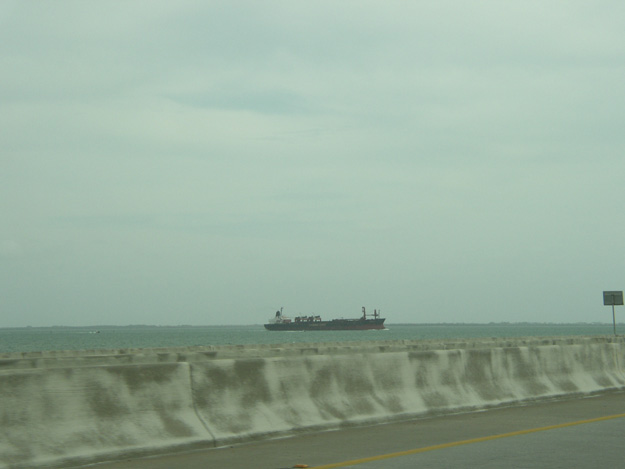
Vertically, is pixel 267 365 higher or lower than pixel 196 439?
higher

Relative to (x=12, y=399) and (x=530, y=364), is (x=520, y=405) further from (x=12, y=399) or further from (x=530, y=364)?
(x=12, y=399)

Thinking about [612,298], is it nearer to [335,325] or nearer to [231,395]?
[231,395]

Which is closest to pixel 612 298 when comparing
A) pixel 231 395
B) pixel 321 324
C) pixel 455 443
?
pixel 455 443

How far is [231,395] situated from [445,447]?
7.92 ft

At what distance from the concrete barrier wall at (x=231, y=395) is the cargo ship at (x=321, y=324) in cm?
17699

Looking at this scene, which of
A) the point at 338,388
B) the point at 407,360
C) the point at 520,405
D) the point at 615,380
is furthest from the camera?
the point at 615,380

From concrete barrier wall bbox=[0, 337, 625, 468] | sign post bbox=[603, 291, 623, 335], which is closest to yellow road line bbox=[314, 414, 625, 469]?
concrete barrier wall bbox=[0, 337, 625, 468]

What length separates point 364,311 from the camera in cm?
19188

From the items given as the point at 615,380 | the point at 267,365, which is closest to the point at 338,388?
the point at 267,365

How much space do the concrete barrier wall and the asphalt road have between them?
250mm

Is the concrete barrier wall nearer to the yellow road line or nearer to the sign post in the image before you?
the yellow road line

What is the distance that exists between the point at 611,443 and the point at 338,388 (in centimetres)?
338

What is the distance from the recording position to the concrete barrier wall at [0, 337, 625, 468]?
27.4ft

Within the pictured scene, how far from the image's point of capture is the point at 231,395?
33.2 ft
